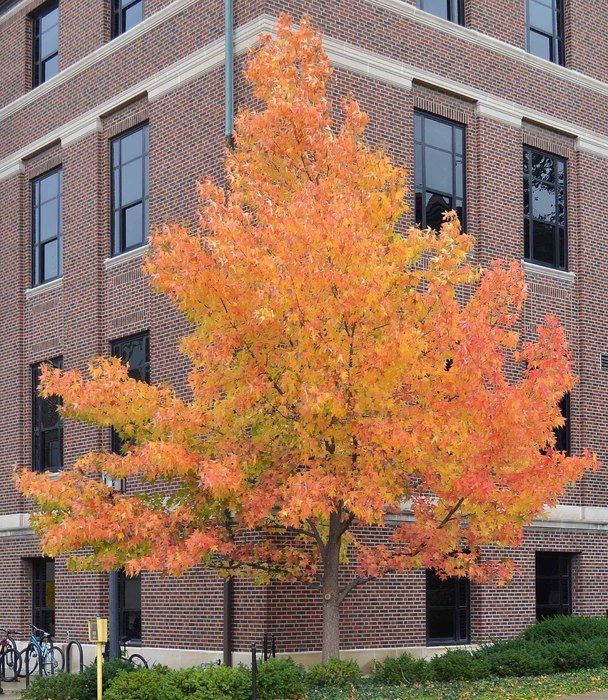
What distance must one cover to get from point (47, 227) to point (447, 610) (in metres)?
12.0

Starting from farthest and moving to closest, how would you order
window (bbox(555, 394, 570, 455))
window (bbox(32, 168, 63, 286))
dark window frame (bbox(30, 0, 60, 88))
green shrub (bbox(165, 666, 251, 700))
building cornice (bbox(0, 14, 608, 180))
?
1. dark window frame (bbox(30, 0, 60, 88))
2. window (bbox(32, 168, 63, 286))
3. window (bbox(555, 394, 570, 455))
4. building cornice (bbox(0, 14, 608, 180))
5. green shrub (bbox(165, 666, 251, 700))

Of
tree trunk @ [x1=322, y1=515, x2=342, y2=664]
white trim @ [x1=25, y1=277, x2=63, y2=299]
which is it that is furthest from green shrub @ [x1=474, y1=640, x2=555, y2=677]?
white trim @ [x1=25, y1=277, x2=63, y2=299]

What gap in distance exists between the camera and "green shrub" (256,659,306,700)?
1655cm

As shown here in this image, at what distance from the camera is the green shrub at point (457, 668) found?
62.0ft

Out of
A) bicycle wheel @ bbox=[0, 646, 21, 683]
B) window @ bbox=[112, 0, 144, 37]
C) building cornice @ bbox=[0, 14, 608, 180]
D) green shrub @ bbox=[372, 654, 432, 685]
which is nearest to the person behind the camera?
green shrub @ bbox=[372, 654, 432, 685]

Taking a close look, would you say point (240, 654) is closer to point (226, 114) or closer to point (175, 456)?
point (175, 456)

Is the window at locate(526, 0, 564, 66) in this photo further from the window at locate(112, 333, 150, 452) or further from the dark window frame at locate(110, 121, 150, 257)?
the window at locate(112, 333, 150, 452)

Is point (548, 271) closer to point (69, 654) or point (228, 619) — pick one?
point (228, 619)

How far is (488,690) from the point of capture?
58.7ft

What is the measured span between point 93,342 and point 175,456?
31.2 ft

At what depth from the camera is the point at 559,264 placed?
2620cm


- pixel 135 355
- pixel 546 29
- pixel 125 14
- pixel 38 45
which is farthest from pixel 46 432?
pixel 546 29

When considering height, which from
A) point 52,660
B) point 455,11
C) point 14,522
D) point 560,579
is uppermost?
point 455,11

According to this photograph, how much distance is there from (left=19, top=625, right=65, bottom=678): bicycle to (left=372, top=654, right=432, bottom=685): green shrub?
6721 mm
